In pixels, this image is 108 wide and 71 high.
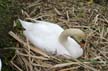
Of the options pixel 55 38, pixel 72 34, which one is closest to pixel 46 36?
pixel 55 38

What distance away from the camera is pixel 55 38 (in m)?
2.60

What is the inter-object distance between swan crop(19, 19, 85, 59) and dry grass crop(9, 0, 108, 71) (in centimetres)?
4

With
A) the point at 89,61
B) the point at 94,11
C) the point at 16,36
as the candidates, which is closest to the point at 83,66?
the point at 89,61

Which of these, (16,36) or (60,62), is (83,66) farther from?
(16,36)

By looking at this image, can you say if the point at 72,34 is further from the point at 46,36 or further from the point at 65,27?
the point at 65,27

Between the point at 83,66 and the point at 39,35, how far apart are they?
0.33 meters

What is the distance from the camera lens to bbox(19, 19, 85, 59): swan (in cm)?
255

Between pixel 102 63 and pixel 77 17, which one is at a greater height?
pixel 77 17

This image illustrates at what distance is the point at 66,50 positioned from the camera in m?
2.57

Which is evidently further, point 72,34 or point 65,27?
point 65,27

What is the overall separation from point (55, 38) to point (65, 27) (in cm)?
25

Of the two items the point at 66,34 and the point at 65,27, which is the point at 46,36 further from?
the point at 65,27

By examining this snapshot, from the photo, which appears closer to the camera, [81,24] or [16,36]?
[16,36]

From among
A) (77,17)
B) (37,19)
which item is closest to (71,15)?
(77,17)
